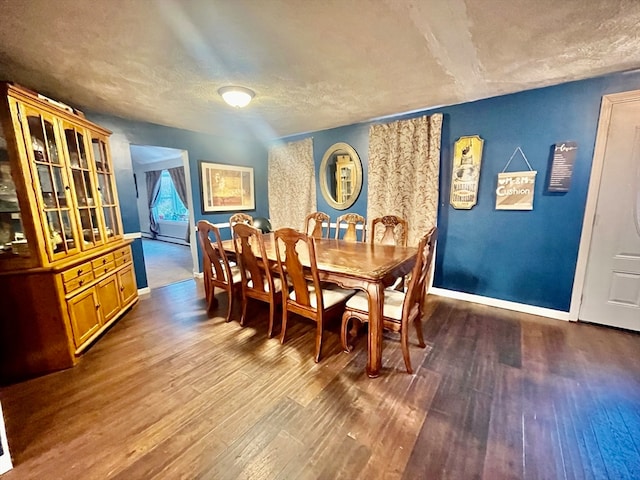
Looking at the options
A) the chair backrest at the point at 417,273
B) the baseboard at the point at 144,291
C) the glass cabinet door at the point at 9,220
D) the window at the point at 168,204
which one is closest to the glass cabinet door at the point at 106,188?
the glass cabinet door at the point at 9,220

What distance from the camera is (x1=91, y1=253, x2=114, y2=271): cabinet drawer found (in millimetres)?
2410

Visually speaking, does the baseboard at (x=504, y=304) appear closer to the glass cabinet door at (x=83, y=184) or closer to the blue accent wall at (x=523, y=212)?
the blue accent wall at (x=523, y=212)

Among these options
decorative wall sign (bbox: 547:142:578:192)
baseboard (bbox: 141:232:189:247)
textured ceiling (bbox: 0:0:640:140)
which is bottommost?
baseboard (bbox: 141:232:189:247)

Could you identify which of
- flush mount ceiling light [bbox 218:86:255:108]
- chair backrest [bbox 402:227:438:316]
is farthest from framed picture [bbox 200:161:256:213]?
chair backrest [bbox 402:227:438:316]

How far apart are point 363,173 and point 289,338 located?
2.59 m

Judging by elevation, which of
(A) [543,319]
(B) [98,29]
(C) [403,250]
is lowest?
(A) [543,319]

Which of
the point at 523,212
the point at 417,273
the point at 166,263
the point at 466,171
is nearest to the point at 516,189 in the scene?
the point at 523,212

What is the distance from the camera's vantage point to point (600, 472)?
124 centimetres

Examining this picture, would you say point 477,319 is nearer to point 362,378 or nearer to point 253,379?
point 362,378

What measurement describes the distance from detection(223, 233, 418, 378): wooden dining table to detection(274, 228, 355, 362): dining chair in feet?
0.37

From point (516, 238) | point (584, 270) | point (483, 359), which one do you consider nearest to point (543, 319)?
point (584, 270)

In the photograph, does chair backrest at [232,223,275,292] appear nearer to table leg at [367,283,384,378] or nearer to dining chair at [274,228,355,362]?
dining chair at [274,228,355,362]

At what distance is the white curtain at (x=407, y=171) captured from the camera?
3.20 meters

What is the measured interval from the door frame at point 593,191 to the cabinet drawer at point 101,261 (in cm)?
462
